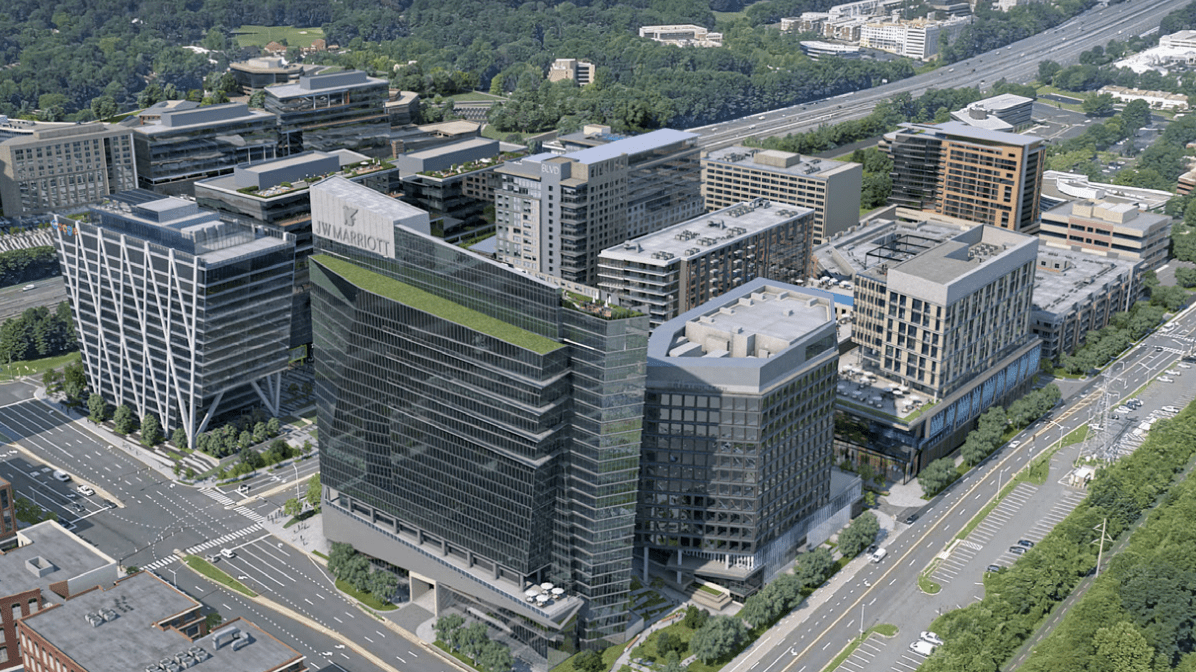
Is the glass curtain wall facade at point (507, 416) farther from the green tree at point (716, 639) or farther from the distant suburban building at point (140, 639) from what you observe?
the distant suburban building at point (140, 639)

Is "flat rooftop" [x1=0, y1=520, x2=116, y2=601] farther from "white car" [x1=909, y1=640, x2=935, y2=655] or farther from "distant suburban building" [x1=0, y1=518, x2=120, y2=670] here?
"white car" [x1=909, y1=640, x2=935, y2=655]

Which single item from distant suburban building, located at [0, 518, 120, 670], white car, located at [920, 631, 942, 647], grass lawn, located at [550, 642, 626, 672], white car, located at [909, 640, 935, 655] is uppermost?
distant suburban building, located at [0, 518, 120, 670]

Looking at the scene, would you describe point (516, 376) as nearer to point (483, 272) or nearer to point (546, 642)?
point (483, 272)

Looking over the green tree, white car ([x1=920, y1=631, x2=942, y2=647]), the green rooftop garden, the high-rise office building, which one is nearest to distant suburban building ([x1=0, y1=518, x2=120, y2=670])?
the high-rise office building

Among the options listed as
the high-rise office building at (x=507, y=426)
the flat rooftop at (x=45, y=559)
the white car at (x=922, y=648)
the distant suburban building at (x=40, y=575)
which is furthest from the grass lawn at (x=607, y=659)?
the flat rooftop at (x=45, y=559)

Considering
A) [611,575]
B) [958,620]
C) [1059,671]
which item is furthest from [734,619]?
[1059,671]
